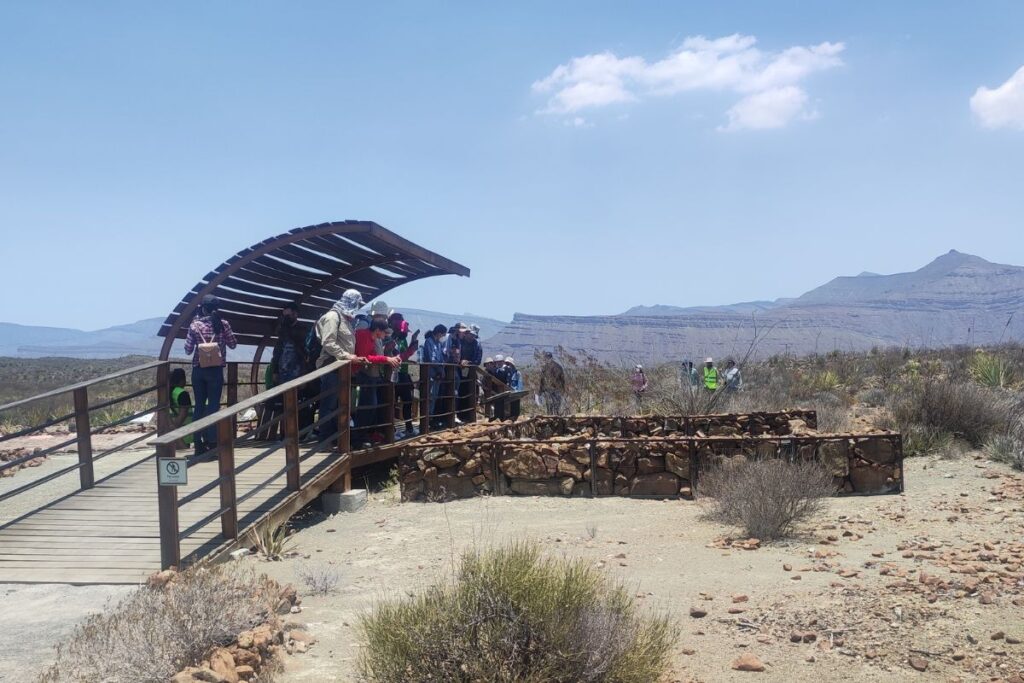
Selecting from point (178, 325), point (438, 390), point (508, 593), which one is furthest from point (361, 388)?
point (508, 593)

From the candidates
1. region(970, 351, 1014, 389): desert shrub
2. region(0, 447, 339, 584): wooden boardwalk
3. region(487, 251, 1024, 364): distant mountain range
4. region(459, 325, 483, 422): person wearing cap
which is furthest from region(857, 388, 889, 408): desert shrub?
region(487, 251, 1024, 364): distant mountain range

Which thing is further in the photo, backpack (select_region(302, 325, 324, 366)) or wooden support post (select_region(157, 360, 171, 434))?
backpack (select_region(302, 325, 324, 366))

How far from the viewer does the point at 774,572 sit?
6434 mm

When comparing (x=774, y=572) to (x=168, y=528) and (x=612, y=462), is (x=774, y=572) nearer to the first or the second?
(x=612, y=462)

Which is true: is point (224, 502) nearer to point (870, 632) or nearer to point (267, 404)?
point (267, 404)

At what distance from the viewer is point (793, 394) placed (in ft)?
76.2

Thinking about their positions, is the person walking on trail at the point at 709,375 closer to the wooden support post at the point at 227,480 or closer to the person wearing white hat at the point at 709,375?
the person wearing white hat at the point at 709,375

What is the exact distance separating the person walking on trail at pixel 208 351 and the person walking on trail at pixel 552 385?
8109 millimetres

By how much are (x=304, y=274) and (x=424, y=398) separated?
208 centimetres

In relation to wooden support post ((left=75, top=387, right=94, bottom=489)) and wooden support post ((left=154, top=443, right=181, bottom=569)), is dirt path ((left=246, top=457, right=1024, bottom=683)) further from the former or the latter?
wooden support post ((left=75, top=387, right=94, bottom=489))

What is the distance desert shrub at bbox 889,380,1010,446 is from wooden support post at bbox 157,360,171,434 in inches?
377

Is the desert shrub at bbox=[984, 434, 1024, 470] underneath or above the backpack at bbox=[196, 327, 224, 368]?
underneath

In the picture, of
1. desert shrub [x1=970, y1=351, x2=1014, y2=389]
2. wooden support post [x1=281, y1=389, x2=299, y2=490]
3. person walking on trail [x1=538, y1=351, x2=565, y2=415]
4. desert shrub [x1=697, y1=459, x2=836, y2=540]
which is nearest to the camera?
desert shrub [x1=697, y1=459, x2=836, y2=540]

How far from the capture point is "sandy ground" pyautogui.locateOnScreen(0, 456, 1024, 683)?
4746 mm
